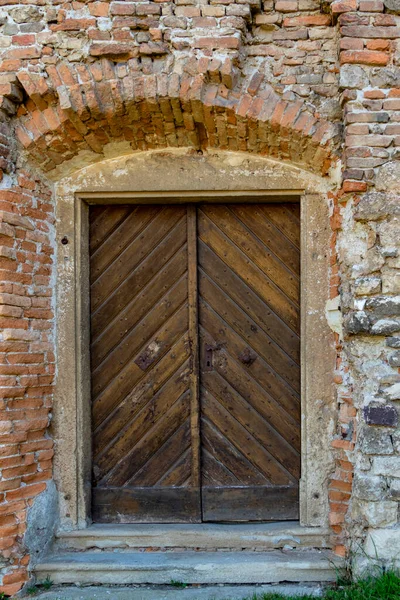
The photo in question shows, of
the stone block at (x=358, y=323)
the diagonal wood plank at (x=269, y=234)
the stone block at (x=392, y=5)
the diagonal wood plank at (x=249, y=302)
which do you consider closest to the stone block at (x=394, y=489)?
the stone block at (x=358, y=323)

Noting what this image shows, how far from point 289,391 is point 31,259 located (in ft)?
6.57

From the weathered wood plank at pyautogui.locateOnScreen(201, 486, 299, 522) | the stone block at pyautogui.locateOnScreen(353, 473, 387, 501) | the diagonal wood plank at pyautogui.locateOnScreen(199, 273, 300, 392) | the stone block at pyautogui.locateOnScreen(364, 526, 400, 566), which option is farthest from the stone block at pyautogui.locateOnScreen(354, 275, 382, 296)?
the weathered wood plank at pyautogui.locateOnScreen(201, 486, 299, 522)

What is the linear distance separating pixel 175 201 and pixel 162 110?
2.13 feet

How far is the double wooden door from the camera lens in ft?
12.2

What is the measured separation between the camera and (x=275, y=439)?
372 cm

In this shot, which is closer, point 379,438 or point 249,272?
point 379,438

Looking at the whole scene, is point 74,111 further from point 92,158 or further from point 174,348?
point 174,348

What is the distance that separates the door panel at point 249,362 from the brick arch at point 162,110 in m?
0.58

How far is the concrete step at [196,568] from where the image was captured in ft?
10.8

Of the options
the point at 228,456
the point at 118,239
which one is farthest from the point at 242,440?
the point at 118,239

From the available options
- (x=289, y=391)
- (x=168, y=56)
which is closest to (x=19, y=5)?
(x=168, y=56)

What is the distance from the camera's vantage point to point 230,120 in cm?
339

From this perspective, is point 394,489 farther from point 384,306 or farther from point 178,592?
point 178,592

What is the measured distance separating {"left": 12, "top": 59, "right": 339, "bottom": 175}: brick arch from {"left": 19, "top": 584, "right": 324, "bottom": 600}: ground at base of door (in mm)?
2682
